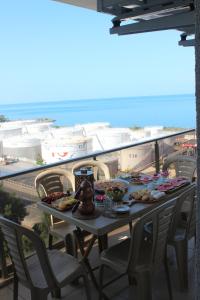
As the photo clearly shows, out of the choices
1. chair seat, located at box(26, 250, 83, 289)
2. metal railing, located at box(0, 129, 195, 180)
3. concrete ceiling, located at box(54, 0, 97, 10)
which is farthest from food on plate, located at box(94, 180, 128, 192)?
concrete ceiling, located at box(54, 0, 97, 10)

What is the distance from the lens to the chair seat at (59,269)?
2.14 m

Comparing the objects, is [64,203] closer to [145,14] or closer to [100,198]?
[100,198]

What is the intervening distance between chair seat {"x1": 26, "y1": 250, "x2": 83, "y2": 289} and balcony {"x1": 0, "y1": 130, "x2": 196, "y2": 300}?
0.45 metres

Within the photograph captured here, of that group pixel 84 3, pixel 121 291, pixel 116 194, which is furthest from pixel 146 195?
pixel 84 3

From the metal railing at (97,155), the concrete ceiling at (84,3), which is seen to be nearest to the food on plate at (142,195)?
the metal railing at (97,155)

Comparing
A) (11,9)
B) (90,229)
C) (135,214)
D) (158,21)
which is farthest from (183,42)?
(11,9)

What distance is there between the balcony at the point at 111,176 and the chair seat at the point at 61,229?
438mm

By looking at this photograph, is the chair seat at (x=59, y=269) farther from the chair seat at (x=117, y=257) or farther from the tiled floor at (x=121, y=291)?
the tiled floor at (x=121, y=291)

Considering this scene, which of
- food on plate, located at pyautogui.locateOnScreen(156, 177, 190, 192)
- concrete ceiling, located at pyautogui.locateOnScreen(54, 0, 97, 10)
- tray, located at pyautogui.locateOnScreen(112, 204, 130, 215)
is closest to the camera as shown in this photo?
tray, located at pyautogui.locateOnScreen(112, 204, 130, 215)

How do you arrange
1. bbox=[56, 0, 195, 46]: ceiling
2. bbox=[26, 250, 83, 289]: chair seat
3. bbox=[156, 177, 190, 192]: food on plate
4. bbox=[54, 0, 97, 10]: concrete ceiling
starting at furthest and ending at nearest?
bbox=[54, 0, 97, 10]: concrete ceiling
bbox=[56, 0, 195, 46]: ceiling
bbox=[156, 177, 190, 192]: food on plate
bbox=[26, 250, 83, 289]: chair seat

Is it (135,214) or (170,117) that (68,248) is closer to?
(135,214)

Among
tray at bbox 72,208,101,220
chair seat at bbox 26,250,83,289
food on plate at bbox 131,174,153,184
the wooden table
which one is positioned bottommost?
chair seat at bbox 26,250,83,289

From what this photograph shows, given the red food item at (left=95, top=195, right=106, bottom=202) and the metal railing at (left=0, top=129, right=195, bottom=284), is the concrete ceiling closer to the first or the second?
the metal railing at (left=0, top=129, right=195, bottom=284)

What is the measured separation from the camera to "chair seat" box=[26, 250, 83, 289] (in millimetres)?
2145
